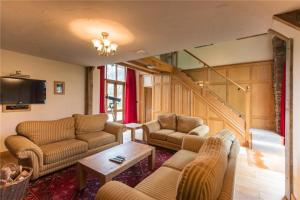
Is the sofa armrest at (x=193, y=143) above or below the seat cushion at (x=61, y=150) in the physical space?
above

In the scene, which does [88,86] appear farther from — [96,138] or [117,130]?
[96,138]

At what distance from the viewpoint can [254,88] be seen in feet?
19.4

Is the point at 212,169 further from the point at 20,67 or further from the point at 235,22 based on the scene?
the point at 20,67

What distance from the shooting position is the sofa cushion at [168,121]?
4.41 metres

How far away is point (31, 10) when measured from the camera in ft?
5.81

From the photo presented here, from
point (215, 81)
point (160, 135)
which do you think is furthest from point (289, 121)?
point (215, 81)

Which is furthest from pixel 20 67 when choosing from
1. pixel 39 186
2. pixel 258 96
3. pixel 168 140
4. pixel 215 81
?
pixel 258 96

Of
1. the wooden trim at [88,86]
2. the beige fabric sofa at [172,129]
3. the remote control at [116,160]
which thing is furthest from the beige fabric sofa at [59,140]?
the wooden trim at [88,86]

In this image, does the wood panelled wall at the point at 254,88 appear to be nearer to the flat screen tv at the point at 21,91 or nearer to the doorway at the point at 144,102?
the doorway at the point at 144,102

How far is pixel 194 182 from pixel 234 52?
684 cm

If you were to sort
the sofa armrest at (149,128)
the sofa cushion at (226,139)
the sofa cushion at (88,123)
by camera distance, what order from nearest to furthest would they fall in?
the sofa cushion at (226,139)
the sofa cushion at (88,123)
the sofa armrest at (149,128)

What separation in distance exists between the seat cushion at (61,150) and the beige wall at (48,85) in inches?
54.5

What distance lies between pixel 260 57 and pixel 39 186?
756cm

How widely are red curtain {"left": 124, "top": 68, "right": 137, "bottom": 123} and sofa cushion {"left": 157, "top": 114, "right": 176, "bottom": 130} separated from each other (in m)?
3.28
